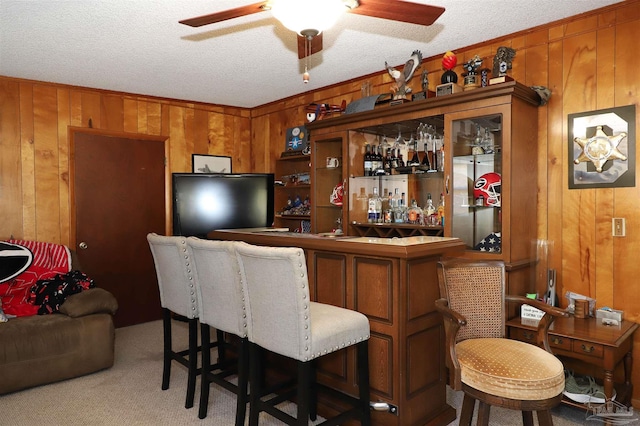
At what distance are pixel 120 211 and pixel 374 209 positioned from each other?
2.86 meters

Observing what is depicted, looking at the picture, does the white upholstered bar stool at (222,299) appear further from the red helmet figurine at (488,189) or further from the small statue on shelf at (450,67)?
the small statue on shelf at (450,67)

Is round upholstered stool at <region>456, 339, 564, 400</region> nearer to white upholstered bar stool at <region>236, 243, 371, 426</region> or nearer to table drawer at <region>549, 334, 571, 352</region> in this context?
white upholstered bar stool at <region>236, 243, 371, 426</region>

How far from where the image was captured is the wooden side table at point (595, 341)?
7.84 ft

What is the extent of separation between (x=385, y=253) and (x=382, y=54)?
2.21m

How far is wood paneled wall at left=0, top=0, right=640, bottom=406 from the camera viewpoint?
9.16ft

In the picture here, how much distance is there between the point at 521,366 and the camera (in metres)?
1.79

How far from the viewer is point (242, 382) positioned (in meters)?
2.33

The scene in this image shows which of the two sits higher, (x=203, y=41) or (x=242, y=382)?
(x=203, y=41)

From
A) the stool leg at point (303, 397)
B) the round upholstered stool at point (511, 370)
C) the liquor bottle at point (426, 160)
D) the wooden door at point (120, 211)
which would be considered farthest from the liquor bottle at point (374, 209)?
the wooden door at point (120, 211)

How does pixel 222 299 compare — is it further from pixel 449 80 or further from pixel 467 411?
pixel 449 80

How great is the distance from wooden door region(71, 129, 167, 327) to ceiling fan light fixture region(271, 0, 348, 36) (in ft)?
11.6

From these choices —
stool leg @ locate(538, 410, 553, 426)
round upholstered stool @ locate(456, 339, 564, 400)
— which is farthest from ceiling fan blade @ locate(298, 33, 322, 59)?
stool leg @ locate(538, 410, 553, 426)

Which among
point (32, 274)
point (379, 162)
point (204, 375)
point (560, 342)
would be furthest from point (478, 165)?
point (32, 274)

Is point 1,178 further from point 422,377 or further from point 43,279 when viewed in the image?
point 422,377
